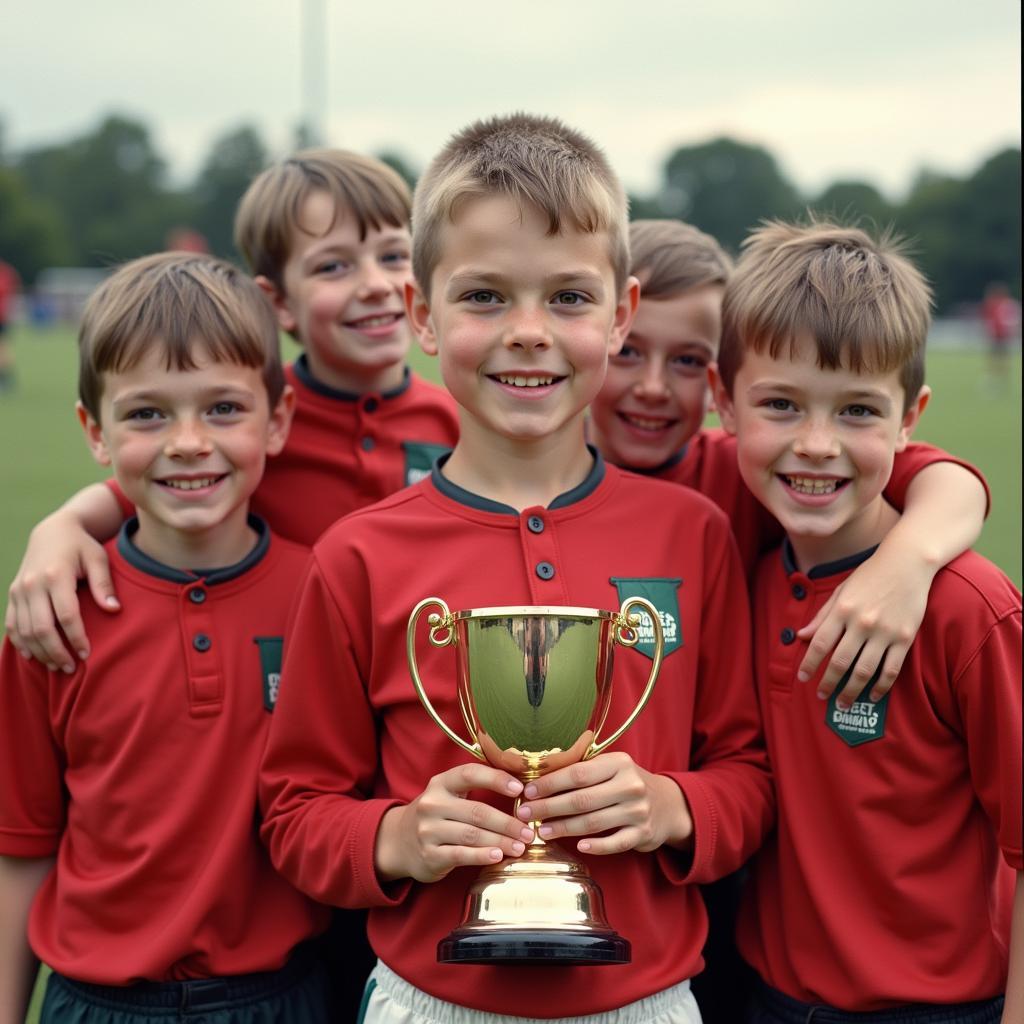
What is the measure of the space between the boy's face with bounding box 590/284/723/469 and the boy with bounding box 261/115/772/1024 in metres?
0.42

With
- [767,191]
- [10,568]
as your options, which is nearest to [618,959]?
[10,568]

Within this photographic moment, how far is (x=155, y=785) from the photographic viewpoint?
7.27 ft

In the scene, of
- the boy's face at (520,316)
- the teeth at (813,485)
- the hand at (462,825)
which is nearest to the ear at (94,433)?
the boy's face at (520,316)

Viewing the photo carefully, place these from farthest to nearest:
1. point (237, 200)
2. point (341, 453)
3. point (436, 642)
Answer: point (237, 200), point (341, 453), point (436, 642)

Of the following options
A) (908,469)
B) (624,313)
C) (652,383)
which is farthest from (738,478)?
(624,313)

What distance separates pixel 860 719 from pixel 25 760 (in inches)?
55.6

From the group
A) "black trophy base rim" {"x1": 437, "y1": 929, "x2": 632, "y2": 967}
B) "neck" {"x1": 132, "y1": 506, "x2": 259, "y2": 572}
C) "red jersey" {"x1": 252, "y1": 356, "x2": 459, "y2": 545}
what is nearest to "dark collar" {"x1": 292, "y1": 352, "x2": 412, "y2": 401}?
"red jersey" {"x1": 252, "y1": 356, "x2": 459, "y2": 545}

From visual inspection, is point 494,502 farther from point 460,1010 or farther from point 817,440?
point 460,1010

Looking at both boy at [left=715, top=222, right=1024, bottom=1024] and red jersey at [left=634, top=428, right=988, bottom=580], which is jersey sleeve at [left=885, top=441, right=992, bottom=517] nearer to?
red jersey at [left=634, top=428, right=988, bottom=580]

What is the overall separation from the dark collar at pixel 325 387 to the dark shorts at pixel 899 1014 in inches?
57.3

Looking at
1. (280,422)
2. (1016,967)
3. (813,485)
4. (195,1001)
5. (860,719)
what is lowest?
(195,1001)

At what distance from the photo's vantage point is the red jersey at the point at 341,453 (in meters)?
2.71

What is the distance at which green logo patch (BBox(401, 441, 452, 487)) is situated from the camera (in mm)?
2811

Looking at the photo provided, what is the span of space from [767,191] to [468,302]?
67326mm
